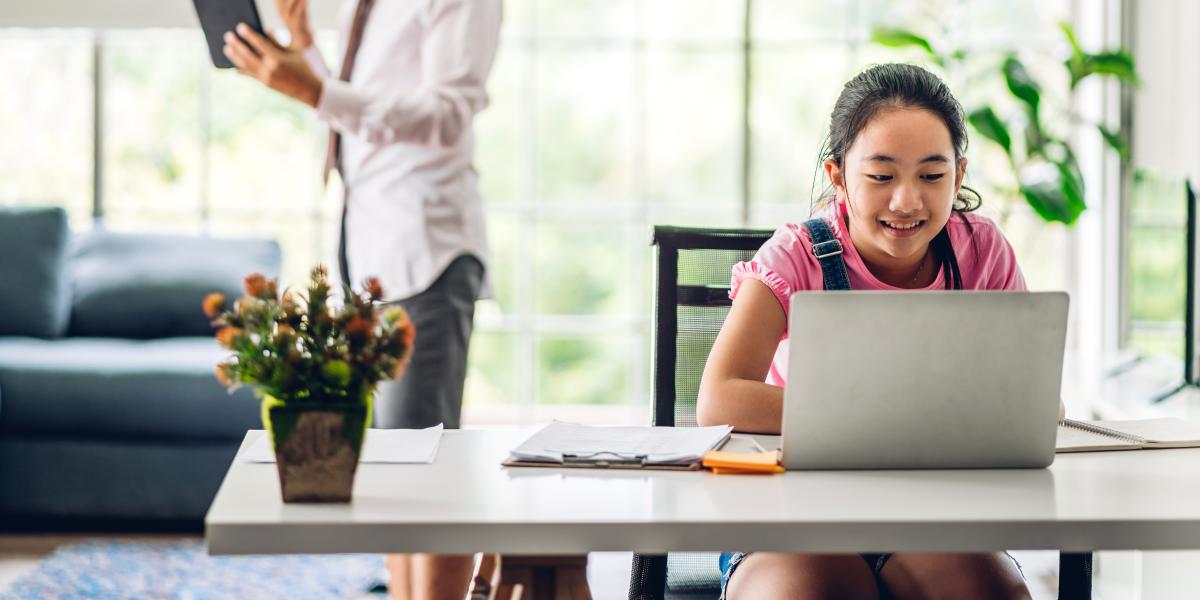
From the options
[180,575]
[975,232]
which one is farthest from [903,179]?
[180,575]

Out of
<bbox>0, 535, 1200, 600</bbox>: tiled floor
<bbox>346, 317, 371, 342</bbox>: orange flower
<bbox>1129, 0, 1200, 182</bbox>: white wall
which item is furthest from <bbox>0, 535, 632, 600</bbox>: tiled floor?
<bbox>346, 317, 371, 342</bbox>: orange flower

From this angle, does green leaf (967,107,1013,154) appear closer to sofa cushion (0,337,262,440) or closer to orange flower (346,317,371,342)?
sofa cushion (0,337,262,440)

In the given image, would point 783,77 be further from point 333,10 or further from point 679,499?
point 679,499

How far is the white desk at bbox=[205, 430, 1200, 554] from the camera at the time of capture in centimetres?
95

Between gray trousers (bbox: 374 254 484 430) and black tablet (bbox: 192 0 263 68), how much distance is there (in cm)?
56

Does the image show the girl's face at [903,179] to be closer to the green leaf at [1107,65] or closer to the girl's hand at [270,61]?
the girl's hand at [270,61]

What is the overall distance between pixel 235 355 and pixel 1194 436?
3.44 ft

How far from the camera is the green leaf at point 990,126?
3941 millimetres

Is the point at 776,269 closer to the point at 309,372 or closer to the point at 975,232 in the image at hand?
the point at 975,232

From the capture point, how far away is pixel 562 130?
5.77m

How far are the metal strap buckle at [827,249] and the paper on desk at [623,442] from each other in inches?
13.6

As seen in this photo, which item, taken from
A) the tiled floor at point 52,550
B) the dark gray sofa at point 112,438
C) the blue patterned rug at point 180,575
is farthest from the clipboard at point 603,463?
the dark gray sofa at point 112,438

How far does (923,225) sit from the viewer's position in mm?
1528

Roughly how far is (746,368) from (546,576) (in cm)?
53
